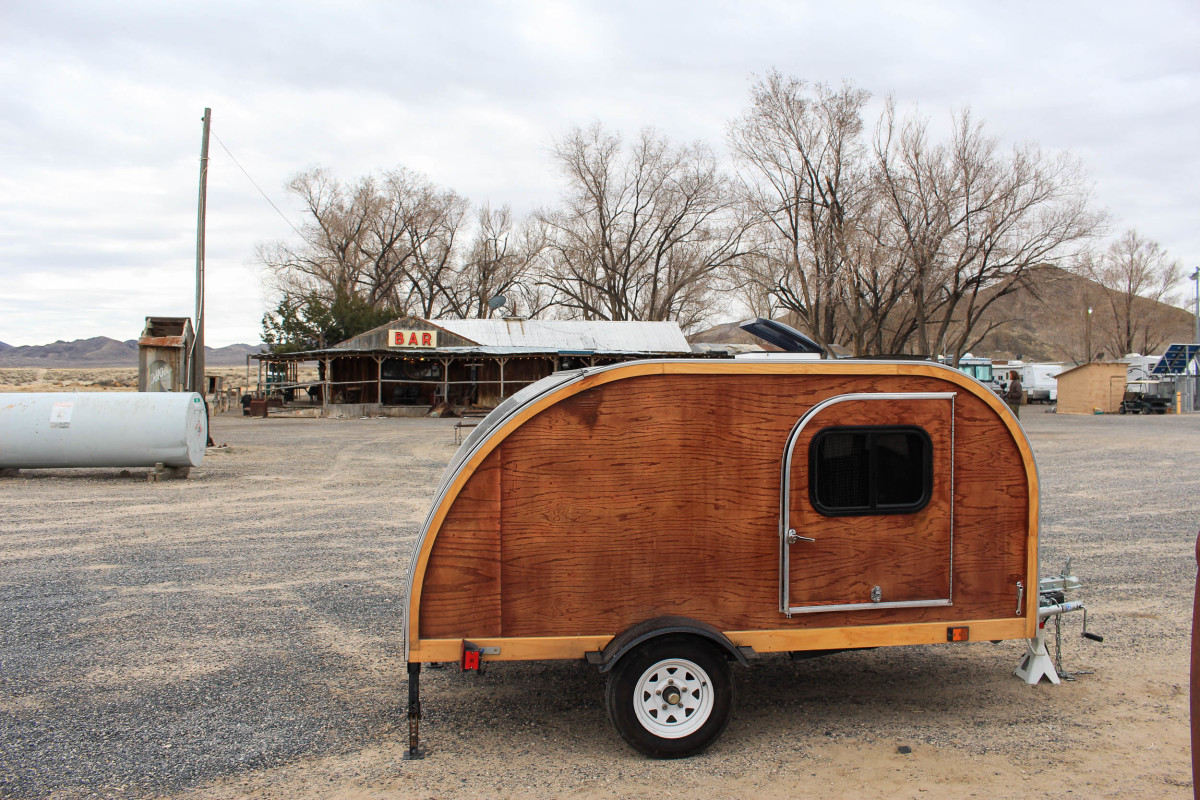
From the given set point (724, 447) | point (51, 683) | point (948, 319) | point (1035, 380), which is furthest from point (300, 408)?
point (1035, 380)

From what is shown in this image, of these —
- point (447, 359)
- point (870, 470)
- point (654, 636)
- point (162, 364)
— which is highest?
point (447, 359)

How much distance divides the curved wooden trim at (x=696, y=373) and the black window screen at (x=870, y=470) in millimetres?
330

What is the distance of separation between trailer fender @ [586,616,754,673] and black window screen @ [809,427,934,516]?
0.86 m

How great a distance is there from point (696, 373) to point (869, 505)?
3.82 ft

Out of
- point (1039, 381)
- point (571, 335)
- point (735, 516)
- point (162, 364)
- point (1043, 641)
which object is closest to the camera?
point (735, 516)

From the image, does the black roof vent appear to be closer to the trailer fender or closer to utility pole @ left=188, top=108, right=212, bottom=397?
the trailer fender

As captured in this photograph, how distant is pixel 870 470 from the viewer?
14.5 feet

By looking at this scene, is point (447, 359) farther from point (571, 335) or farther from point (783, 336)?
point (783, 336)

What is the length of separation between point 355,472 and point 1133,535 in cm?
1257

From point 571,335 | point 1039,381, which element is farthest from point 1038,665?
point 1039,381

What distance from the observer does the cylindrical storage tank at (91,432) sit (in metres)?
14.2

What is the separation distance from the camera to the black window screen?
14.4ft

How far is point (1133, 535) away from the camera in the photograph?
9859mm

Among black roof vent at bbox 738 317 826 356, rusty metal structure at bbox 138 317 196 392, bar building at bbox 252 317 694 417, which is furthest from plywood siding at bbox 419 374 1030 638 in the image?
bar building at bbox 252 317 694 417
